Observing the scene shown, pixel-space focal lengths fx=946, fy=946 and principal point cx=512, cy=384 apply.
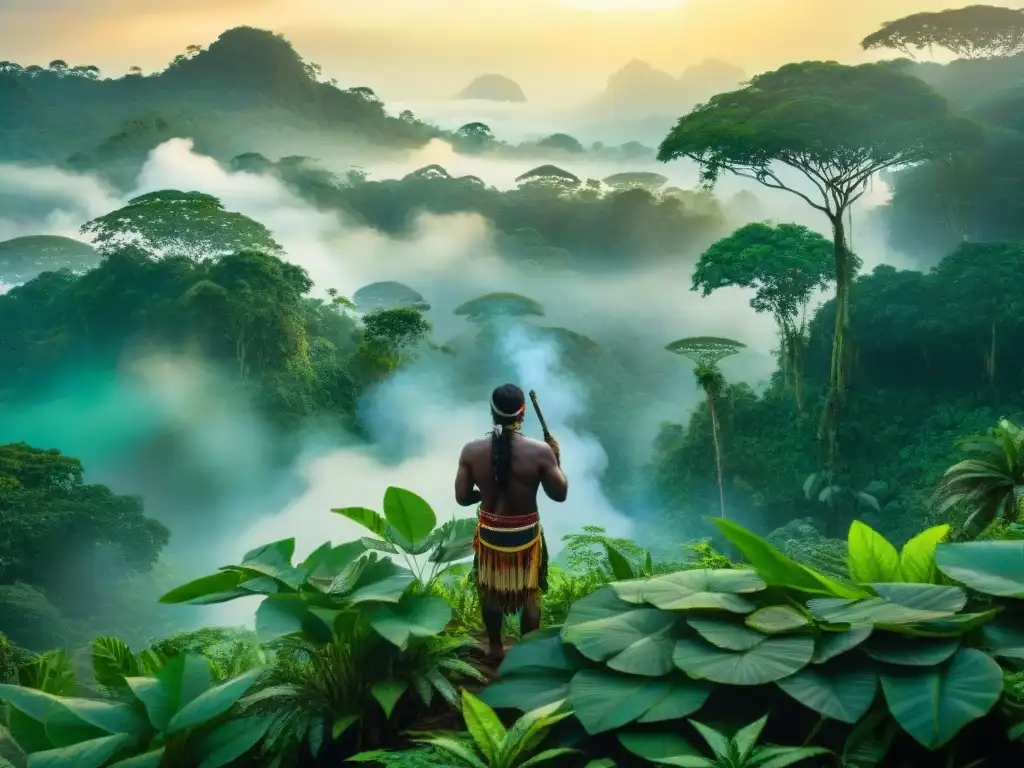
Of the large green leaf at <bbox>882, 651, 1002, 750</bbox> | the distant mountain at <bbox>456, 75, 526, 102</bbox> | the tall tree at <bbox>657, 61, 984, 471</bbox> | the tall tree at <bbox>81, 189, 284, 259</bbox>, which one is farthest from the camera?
the distant mountain at <bbox>456, 75, 526, 102</bbox>

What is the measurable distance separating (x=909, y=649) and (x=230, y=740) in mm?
1743

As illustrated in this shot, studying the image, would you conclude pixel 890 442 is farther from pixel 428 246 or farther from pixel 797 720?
pixel 797 720

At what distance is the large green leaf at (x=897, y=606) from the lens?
232 centimetres

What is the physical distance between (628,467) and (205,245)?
6.30m

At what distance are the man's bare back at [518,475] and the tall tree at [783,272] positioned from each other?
9.32m

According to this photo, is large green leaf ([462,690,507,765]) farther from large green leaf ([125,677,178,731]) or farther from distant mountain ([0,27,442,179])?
distant mountain ([0,27,442,179])

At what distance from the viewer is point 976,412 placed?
432 inches

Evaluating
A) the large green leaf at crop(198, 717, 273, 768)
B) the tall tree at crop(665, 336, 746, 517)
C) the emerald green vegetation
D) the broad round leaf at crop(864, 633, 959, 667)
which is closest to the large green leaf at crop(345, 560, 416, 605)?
the large green leaf at crop(198, 717, 273, 768)

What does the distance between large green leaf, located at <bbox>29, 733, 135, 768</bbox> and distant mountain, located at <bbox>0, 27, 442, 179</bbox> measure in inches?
450

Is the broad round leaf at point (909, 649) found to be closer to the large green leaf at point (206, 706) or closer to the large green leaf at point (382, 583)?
the large green leaf at point (382, 583)

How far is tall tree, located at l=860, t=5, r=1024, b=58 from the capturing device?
11.7 m

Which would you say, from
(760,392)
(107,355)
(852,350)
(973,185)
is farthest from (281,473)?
(973,185)

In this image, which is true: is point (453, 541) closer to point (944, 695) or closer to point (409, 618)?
point (409, 618)

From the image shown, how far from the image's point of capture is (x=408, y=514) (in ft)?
10.5
